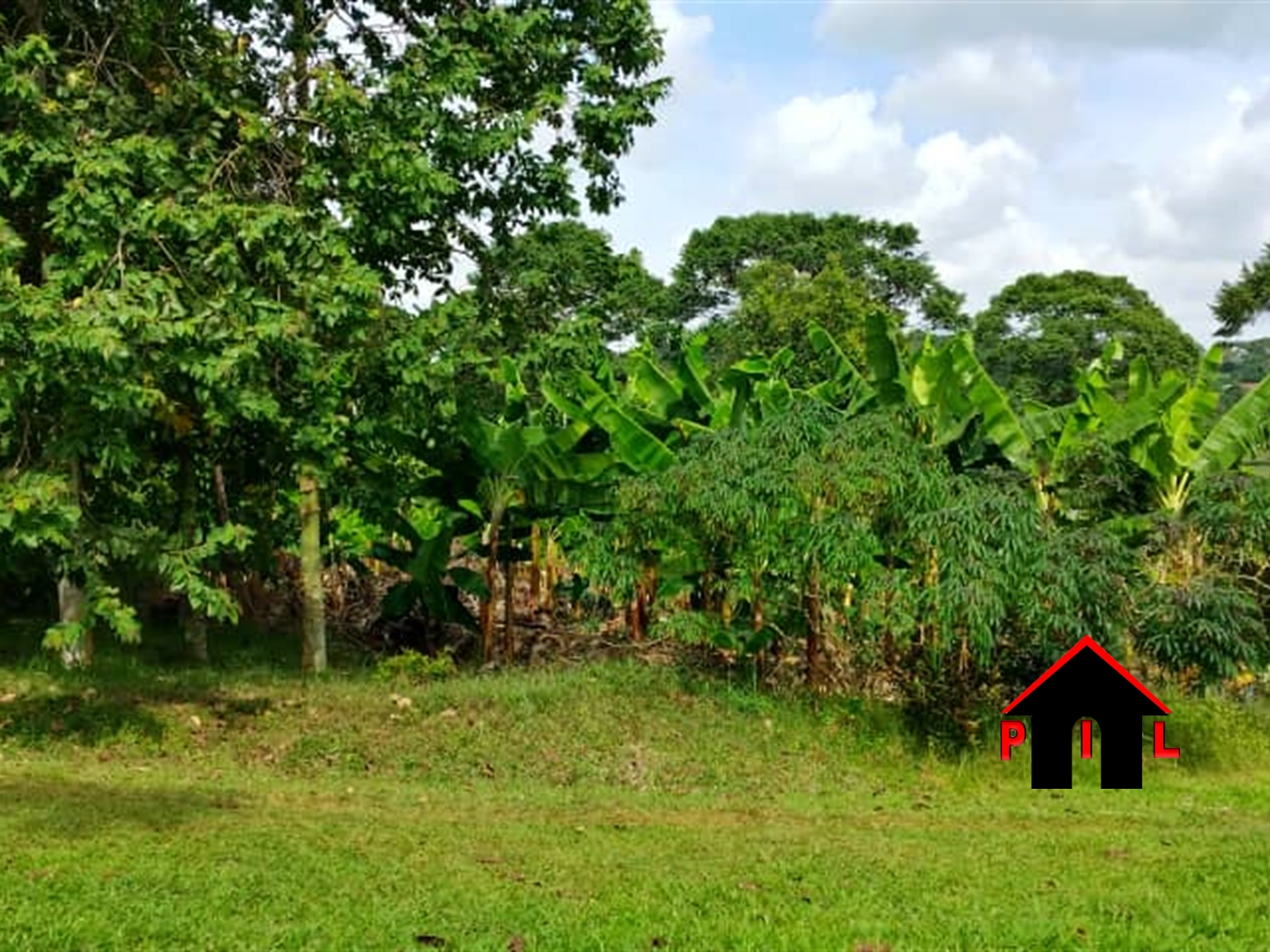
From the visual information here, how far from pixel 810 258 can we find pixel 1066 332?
8.16 meters

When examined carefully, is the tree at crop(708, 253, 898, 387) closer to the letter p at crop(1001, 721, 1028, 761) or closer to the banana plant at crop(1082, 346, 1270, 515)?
the banana plant at crop(1082, 346, 1270, 515)

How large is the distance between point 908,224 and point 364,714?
3318cm

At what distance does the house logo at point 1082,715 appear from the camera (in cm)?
948

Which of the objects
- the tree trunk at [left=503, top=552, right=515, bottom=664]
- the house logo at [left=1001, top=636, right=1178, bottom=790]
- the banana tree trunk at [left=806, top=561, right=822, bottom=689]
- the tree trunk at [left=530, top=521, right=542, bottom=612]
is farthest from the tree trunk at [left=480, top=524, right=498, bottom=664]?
the house logo at [left=1001, top=636, right=1178, bottom=790]

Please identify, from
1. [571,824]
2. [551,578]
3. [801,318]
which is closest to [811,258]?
[801,318]

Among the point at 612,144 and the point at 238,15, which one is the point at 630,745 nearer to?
the point at 612,144

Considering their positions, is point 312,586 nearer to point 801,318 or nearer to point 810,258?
point 801,318

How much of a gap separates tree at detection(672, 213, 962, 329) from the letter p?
1132 inches

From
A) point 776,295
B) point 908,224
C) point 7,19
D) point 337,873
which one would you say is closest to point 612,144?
point 7,19

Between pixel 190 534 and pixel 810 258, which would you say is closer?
pixel 190 534

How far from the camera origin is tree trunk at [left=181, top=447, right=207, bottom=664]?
10.7m

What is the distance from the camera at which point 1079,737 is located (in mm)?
10703

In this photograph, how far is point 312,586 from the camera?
1198cm

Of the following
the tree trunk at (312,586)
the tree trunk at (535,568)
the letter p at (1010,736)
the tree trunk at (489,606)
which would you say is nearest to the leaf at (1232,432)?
the letter p at (1010,736)
